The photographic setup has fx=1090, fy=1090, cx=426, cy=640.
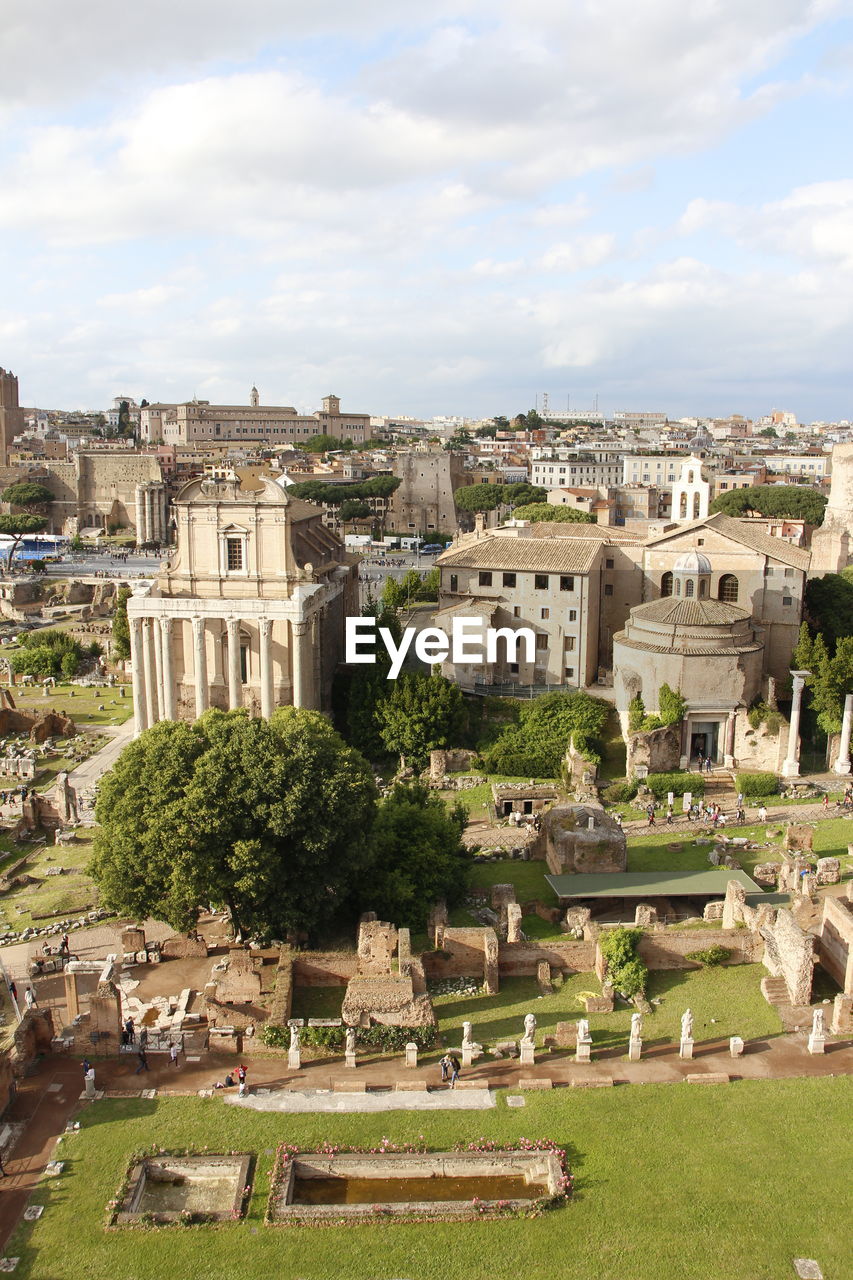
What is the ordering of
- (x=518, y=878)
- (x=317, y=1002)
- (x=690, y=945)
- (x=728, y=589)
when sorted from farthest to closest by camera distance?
(x=728, y=589) < (x=518, y=878) < (x=690, y=945) < (x=317, y=1002)

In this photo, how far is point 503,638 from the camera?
178ft

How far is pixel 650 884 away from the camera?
34.2 metres

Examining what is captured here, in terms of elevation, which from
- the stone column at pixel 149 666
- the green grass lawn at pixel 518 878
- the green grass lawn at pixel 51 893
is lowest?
the green grass lawn at pixel 51 893

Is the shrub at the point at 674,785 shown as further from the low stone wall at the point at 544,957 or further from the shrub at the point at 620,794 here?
the low stone wall at the point at 544,957

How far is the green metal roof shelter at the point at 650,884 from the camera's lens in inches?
1323

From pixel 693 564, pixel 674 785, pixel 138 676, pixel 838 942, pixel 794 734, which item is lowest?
pixel 674 785

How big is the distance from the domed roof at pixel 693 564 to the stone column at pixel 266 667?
18.9 metres

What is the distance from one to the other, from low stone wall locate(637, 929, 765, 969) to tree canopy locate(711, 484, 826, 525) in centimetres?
7906

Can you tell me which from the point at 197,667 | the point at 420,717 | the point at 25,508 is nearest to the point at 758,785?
the point at 420,717

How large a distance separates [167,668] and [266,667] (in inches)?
198

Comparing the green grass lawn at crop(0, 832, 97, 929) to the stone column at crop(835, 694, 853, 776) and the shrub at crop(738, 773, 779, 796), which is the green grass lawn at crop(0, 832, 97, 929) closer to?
the shrub at crop(738, 773, 779, 796)

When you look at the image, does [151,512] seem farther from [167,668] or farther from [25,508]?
[167,668]

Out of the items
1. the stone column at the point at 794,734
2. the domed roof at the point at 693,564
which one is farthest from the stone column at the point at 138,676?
the stone column at the point at 794,734

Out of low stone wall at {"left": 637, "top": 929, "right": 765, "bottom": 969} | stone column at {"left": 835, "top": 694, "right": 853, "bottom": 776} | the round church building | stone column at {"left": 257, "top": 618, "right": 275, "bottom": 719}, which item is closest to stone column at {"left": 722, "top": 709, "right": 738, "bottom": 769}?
the round church building
